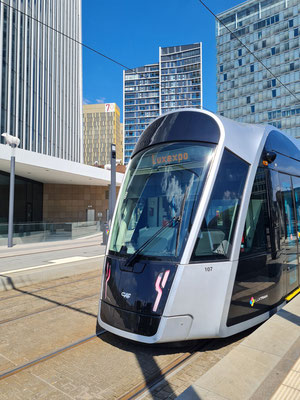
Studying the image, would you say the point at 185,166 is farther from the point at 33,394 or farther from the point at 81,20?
the point at 81,20

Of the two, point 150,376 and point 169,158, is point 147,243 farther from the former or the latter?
point 150,376

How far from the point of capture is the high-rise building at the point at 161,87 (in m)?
117

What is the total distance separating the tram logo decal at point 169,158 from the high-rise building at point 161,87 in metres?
111

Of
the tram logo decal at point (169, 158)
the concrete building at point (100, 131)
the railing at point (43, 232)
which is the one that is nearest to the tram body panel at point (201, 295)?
the tram logo decal at point (169, 158)

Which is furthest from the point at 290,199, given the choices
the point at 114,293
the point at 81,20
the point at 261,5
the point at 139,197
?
the point at 261,5

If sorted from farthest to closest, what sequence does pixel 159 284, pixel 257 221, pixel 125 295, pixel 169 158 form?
1. pixel 257 221
2. pixel 169 158
3. pixel 125 295
4. pixel 159 284

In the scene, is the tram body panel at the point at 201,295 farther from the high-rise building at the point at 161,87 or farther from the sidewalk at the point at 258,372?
the high-rise building at the point at 161,87

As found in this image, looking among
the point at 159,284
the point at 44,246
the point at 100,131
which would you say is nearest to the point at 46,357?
the point at 159,284

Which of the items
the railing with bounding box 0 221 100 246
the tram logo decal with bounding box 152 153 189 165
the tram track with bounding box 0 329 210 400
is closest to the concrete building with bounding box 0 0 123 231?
the railing with bounding box 0 221 100 246

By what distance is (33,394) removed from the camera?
10.0 ft

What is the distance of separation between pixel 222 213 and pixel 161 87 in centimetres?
12397

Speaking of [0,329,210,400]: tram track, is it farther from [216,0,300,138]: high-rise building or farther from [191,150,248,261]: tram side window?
[216,0,300,138]: high-rise building

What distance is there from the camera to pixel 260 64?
7162 centimetres

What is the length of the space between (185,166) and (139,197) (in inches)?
31.9
